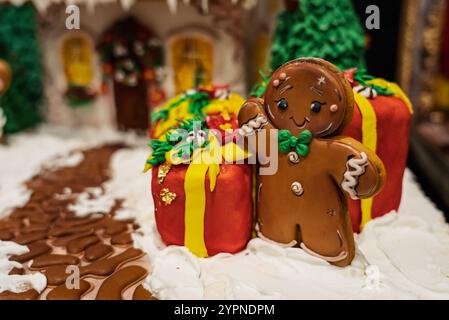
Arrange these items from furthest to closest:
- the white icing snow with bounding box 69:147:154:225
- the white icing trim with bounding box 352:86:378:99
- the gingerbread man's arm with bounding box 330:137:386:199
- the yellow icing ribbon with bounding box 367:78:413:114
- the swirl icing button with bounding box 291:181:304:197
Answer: the white icing snow with bounding box 69:147:154:225 < the yellow icing ribbon with bounding box 367:78:413:114 < the white icing trim with bounding box 352:86:378:99 < the swirl icing button with bounding box 291:181:304:197 < the gingerbread man's arm with bounding box 330:137:386:199

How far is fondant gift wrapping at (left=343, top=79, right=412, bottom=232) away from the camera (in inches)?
116

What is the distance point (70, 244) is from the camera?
3143 millimetres

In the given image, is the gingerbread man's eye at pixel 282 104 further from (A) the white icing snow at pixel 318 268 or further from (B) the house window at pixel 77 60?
(B) the house window at pixel 77 60

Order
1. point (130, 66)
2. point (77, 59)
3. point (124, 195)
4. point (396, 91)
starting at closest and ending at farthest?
point (396, 91) < point (124, 195) < point (130, 66) < point (77, 59)

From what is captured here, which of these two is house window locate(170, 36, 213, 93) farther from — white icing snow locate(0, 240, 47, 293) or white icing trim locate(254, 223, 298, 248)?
white icing snow locate(0, 240, 47, 293)

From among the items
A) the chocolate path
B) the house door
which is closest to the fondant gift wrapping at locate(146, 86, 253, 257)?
the chocolate path

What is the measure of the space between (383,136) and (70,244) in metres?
2.48

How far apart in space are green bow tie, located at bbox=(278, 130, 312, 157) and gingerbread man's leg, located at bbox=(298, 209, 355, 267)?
418mm

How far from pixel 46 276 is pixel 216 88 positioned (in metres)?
2.06

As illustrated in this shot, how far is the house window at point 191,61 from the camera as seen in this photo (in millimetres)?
5777

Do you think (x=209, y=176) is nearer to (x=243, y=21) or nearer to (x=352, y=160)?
(x=352, y=160)

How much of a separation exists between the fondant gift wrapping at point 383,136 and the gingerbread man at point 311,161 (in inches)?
20.4

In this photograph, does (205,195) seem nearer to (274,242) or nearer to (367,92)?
(274,242)

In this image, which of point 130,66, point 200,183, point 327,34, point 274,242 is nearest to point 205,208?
point 200,183
